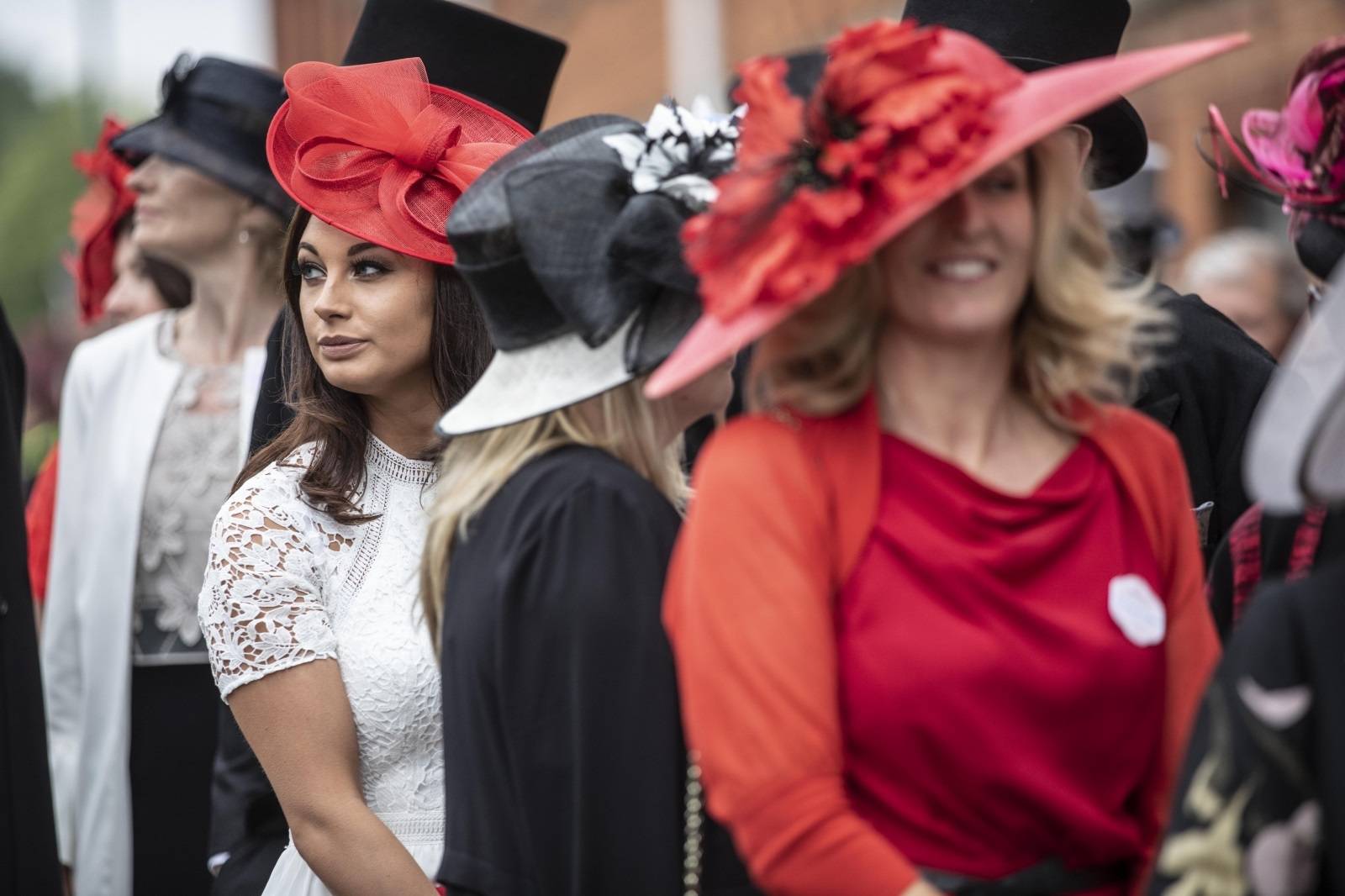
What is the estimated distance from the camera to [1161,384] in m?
3.47

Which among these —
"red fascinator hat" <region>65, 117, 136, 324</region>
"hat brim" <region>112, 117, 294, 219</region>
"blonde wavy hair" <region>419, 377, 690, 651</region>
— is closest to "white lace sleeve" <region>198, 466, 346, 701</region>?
"blonde wavy hair" <region>419, 377, 690, 651</region>

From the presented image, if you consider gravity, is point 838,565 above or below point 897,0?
above

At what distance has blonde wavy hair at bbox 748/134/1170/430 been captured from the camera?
2.11 metres

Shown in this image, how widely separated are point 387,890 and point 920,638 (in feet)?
4.13

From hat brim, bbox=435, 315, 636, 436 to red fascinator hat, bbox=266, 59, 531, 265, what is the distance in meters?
0.62

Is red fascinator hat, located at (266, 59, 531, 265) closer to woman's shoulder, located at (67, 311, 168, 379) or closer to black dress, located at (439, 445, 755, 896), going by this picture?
black dress, located at (439, 445, 755, 896)

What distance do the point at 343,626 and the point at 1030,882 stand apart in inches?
55.3

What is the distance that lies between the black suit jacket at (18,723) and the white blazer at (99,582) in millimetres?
657

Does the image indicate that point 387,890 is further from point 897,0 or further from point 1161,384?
point 897,0

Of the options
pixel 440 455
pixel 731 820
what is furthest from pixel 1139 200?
pixel 731 820

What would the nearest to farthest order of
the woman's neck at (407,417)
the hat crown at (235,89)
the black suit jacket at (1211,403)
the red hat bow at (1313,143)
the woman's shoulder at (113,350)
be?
the red hat bow at (1313,143) < the woman's neck at (407,417) < the black suit jacket at (1211,403) < the hat crown at (235,89) < the woman's shoulder at (113,350)

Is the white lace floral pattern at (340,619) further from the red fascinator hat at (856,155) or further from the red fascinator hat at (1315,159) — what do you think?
the red fascinator hat at (1315,159)

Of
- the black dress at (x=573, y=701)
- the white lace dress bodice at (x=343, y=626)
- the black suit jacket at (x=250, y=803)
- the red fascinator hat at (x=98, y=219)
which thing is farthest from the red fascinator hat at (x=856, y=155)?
the red fascinator hat at (x=98, y=219)

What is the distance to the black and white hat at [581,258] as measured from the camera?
2.50 meters
